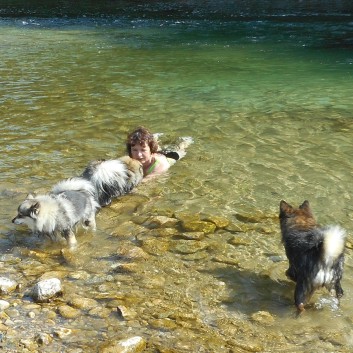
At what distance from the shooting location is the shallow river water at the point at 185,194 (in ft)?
14.4

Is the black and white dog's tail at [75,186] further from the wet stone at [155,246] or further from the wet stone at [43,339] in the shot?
the wet stone at [43,339]

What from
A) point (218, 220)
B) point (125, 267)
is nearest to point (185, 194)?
point (218, 220)

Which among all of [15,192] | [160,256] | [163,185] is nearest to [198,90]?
[163,185]

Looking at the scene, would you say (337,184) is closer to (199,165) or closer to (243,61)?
(199,165)

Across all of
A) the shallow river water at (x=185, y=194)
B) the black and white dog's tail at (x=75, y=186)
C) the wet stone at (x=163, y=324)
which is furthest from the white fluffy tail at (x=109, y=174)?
the wet stone at (x=163, y=324)

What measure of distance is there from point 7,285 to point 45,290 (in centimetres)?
42

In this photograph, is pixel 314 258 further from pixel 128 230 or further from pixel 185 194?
pixel 185 194

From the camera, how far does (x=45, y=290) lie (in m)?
4.68

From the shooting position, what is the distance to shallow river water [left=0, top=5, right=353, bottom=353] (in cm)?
439

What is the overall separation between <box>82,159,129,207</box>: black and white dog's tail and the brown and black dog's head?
240 cm

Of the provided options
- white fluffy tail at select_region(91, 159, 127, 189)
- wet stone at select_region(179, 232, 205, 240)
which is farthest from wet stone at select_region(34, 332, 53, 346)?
white fluffy tail at select_region(91, 159, 127, 189)

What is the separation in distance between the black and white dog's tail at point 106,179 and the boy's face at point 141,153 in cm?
84

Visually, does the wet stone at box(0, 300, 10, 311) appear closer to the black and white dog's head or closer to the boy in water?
the black and white dog's head

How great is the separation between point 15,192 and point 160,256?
2.62 metres
